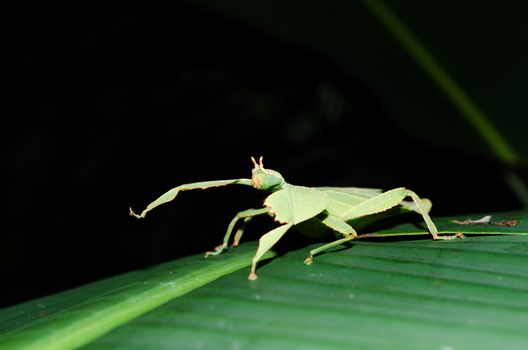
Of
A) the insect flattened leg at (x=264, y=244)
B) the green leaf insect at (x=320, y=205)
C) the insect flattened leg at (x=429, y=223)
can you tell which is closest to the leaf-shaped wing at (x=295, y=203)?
the green leaf insect at (x=320, y=205)

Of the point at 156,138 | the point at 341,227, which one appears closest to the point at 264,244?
the point at 341,227

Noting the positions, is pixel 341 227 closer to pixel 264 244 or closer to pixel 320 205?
pixel 320 205

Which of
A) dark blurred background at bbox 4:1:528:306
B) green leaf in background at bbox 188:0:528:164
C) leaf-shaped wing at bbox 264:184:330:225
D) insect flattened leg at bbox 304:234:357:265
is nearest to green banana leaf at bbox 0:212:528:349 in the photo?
insect flattened leg at bbox 304:234:357:265

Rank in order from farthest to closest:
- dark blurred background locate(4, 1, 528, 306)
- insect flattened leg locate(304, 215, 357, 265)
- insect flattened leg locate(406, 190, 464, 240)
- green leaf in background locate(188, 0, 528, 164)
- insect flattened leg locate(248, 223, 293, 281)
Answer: dark blurred background locate(4, 1, 528, 306), green leaf in background locate(188, 0, 528, 164), insect flattened leg locate(304, 215, 357, 265), insect flattened leg locate(406, 190, 464, 240), insect flattened leg locate(248, 223, 293, 281)

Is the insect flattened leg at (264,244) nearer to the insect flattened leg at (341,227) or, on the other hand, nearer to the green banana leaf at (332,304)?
the green banana leaf at (332,304)

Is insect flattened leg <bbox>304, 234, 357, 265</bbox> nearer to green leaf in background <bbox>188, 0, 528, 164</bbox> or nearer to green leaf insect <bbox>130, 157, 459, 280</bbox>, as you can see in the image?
green leaf insect <bbox>130, 157, 459, 280</bbox>
